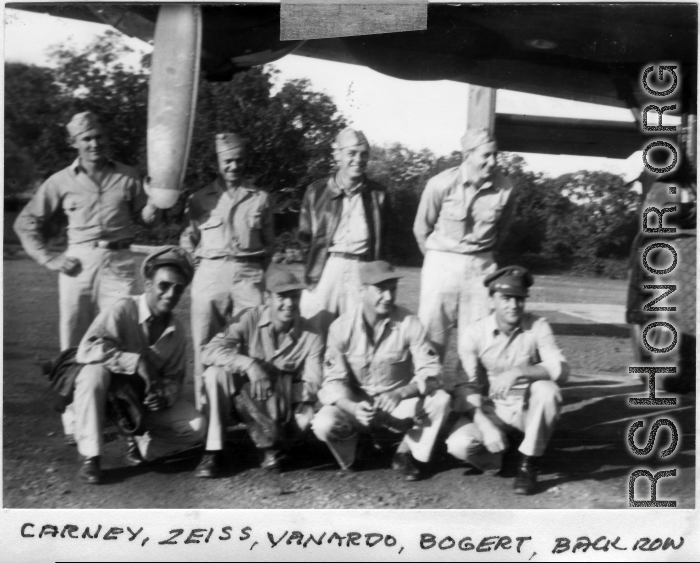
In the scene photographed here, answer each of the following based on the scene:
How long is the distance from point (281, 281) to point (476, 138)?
4.25 ft

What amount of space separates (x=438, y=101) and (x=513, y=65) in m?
0.47

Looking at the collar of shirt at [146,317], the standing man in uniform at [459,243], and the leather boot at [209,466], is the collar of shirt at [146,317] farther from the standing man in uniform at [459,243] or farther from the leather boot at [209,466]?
the standing man in uniform at [459,243]

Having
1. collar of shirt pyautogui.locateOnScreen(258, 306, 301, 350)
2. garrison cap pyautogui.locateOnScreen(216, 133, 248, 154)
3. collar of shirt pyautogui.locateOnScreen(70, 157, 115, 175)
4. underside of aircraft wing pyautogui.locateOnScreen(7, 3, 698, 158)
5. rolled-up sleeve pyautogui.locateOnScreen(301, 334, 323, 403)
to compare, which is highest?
underside of aircraft wing pyautogui.locateOnScreen(7, 3, 698, 158)

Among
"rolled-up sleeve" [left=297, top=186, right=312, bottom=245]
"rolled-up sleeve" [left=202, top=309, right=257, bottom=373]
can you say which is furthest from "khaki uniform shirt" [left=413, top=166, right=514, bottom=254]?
"rolled-up sleeve" [left=202, top=309, right=257, bottom=373]

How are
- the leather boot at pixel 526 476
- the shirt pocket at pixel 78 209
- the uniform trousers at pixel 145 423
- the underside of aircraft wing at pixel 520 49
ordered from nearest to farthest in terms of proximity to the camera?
the uniform trousers at pixel 145 423 → the leather boot at pixel 526 476 → the underside of aircraft wing at pixel 520 49 → the shirt pocket at pixel 78 209

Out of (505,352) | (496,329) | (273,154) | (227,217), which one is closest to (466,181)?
(496,329)

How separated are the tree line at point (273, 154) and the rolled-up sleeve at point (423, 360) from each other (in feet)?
1.34

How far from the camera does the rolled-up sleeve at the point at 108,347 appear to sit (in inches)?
186

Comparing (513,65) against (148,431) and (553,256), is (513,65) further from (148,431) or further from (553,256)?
(148,431)

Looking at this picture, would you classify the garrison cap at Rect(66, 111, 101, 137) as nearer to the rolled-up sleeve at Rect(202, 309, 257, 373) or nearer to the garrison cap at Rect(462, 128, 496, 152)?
the rolled-up sleeve at Rect(202, 309, 257, 373)

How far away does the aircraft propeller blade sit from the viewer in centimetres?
495

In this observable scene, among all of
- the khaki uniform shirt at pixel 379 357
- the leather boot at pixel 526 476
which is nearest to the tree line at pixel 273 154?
the khaki uniform shirt at pixel 379 357

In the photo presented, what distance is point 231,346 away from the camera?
4867 millimetres

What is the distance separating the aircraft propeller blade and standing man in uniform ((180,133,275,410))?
21 centimetres
